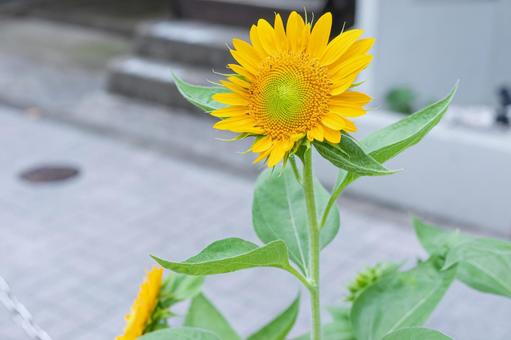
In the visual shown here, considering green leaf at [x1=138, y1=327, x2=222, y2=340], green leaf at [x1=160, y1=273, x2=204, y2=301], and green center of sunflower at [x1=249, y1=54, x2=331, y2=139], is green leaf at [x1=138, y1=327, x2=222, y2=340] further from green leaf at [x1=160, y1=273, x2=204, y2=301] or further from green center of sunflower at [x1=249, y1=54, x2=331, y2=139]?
green center of sunflower at [x1=249, y1=54, x2=331, y2=139]

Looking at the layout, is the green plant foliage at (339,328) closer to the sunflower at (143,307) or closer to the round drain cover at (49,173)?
the sunflower at (143,307)

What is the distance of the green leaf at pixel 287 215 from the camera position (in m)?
1.08

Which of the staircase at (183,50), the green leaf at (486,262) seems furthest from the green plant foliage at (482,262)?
the staircase at (183,50)

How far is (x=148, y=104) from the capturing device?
8.56m

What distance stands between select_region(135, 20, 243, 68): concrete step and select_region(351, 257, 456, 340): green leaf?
7.08 m

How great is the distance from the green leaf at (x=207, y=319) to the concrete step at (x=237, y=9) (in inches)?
248

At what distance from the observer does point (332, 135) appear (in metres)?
0.82

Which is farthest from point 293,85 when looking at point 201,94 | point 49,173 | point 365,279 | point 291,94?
point 49,173

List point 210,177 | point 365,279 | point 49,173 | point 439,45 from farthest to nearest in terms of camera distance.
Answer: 1. point 49,173
2. point 210,177
3. point 439,45
4. point 365,279

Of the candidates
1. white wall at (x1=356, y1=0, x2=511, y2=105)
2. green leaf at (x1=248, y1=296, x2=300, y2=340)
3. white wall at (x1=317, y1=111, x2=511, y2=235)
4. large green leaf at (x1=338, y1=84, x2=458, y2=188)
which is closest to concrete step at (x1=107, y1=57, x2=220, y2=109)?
white wall at (x1=356, y1=0, x2=511, y2=105)

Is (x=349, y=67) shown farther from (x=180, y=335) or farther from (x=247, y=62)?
(x=180, y=335)

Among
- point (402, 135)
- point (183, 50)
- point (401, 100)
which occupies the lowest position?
point (183, 50)

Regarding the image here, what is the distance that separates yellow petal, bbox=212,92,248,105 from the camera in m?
0.87

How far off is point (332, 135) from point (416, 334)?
0.27 metres
